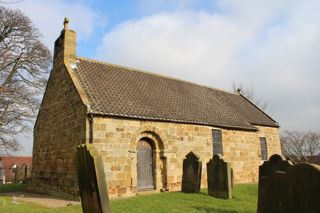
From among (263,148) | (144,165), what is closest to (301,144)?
(263,148)

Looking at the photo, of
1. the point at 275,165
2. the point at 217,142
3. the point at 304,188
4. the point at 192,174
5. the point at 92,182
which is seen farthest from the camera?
the point at 217,142

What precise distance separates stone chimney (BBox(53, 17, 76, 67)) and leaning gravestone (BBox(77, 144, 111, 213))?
10.5 metres

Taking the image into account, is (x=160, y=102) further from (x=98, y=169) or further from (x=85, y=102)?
(x=98, y=169)

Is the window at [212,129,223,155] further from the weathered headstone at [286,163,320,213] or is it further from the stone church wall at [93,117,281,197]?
the weathered headstone at [286,163,320,213]

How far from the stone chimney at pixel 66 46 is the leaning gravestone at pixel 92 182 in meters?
10.5

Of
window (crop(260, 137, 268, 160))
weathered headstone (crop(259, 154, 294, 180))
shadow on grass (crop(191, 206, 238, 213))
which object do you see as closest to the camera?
weathered headstone (crop(259, 154, 294, 180))

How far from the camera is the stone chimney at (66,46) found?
17062 millimetres

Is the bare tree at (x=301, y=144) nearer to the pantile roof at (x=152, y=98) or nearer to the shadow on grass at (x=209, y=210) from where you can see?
the pantile roof at (x=152, y=98)

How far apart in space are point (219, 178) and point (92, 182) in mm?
7336

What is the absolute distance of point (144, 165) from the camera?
Answer: 51.5 feet

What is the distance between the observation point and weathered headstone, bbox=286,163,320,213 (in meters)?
4.86

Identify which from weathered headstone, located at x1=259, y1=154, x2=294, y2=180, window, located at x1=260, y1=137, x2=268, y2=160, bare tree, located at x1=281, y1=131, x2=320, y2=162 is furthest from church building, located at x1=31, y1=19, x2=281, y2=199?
bare tree, located at x1=281, y1=131, x2=320, y2=162

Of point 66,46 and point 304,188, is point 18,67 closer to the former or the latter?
point 66,46

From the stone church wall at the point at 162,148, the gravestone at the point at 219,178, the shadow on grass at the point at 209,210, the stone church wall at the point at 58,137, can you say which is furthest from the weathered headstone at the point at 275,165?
the stone church wall at the point at 58,137
